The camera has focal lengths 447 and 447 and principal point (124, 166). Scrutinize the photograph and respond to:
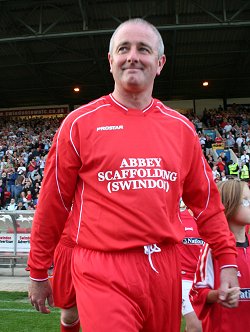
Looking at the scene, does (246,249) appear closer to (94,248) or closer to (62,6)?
(94,248)

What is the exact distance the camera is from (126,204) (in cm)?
220

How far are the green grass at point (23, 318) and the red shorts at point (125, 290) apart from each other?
153 inches

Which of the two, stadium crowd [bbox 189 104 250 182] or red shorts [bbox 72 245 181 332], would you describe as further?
stadium crowd [bbox 189 104 250 182]

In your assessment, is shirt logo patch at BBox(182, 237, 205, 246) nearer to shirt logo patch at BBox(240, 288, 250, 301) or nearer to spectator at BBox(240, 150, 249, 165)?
shirt logo patch at BBox(240, 288, 250, 301)

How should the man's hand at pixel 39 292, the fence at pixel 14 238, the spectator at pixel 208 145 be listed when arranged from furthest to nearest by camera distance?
the spectator at pixel 208 145
the fence at pixel 14 238
the man's hand at pixel 39 292

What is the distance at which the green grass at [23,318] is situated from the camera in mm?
5945

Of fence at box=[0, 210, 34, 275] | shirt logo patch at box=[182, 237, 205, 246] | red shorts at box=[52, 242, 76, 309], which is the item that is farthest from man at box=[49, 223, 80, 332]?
fence at box=[0, 210, 34, 275]

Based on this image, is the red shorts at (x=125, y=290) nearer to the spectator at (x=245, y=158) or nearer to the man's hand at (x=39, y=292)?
the man's hand at (x=39, y=292)

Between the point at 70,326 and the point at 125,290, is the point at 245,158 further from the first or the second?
the point at 125,290

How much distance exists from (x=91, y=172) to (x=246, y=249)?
1.26 metres

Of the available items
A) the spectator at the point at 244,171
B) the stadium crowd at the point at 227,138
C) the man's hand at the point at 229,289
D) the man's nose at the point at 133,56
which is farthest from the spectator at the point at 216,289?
the spectator at the point at 244,171

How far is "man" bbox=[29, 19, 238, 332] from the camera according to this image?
2.16 meters

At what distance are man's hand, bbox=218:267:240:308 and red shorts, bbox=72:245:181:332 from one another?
27 centimetres

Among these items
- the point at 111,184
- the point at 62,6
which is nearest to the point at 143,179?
the point at 111,184
